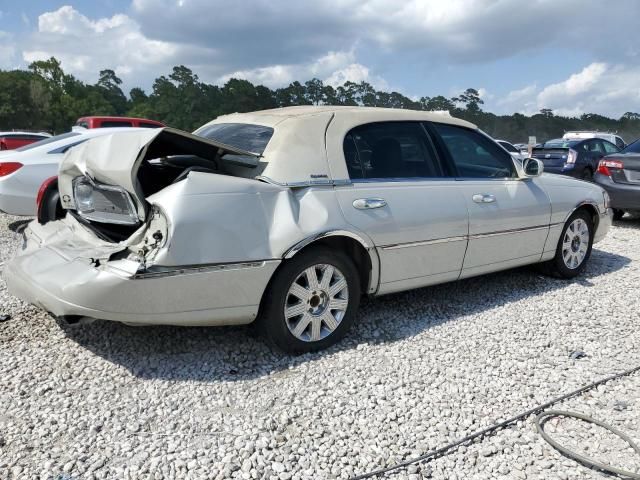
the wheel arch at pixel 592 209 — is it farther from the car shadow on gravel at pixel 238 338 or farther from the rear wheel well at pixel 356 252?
the rear wheel well at pixel 356 252

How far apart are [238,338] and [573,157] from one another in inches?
460

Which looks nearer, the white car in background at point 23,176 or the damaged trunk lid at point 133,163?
the damaged trunk lid at point 133,163

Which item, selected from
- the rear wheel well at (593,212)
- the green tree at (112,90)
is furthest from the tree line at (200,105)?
the rear wheel well at (593,212)

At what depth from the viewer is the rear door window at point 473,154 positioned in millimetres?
4426

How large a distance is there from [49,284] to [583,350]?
→ 11.5 ft

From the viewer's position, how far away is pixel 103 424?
2.69 meters

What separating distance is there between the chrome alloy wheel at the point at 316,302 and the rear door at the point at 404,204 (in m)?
0.36

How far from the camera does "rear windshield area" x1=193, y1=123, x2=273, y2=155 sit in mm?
3598

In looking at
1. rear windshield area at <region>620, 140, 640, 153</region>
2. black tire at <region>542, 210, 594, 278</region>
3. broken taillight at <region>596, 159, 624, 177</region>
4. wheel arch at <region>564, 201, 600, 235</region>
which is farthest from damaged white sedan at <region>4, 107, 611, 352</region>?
rear windshield area at <region>620, 140, 640, 153</region>

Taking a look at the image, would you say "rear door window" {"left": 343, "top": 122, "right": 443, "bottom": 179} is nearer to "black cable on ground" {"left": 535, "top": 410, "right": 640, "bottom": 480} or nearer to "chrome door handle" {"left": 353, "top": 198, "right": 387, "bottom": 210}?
"chrome door handle" {"left": 353, "top": 198, "right": 387, "bottom": 210}

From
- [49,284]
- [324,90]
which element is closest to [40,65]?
[324,90]

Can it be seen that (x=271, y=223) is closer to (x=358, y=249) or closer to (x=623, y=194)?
(x=358, y=249)

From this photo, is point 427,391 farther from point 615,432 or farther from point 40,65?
point 40,65

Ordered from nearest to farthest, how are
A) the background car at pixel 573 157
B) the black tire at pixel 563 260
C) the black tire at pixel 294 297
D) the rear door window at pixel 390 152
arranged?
the black tire at pixel 294 297 → the rear door window at pixel 390 152 → the black tire at pixel 563 260 → the background car at pixel 573 157
